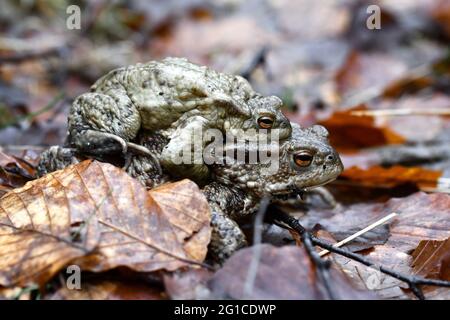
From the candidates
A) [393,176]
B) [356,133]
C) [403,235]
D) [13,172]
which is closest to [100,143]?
[13,172]

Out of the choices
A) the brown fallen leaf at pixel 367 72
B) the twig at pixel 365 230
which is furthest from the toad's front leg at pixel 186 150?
the brown fallen leaf at pixel 367 72

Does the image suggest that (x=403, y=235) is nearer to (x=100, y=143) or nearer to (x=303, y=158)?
(x=303, y=158)

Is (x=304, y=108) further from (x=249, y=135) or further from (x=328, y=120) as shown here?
(x=249, y=135)

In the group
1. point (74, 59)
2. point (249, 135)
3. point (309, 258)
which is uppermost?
point (74, 59)

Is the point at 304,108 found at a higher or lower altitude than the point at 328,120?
higher

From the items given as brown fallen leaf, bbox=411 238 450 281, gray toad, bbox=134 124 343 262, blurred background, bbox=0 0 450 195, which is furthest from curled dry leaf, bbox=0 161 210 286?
blurred background, bbox=0 0 450 195

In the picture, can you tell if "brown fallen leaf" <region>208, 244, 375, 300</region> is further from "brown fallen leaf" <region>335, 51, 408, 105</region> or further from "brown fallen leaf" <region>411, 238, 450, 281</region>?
"brown fallen leaf" <region>335, 51, 408, 105</region>
